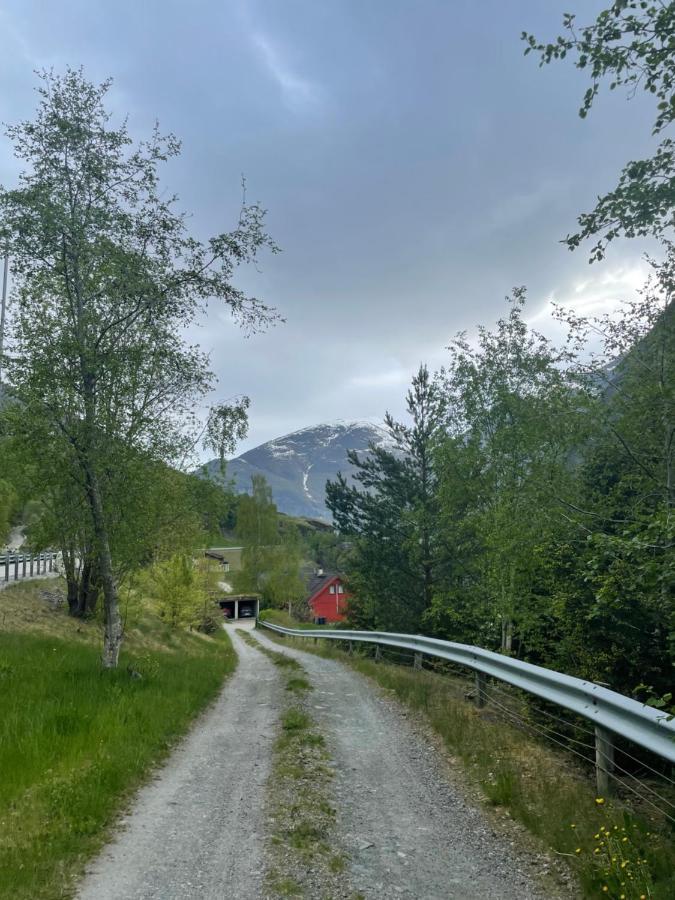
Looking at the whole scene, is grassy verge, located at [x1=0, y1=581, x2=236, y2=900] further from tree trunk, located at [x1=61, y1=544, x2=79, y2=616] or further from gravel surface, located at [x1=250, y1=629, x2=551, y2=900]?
tree trunk, located at [x1=61, y1=544, x2=79, y2=616]

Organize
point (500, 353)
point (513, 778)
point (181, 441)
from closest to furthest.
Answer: point (513, 778) < point (181, 441) < point (500, 353)

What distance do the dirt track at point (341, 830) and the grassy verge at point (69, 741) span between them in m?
0.29

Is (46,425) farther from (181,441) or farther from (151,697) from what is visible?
(151,697)

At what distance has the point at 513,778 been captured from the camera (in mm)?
6215

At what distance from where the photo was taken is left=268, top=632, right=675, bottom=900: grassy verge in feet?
13.4

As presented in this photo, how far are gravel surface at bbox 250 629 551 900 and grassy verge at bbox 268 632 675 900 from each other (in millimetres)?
322

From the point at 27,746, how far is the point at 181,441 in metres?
8.01

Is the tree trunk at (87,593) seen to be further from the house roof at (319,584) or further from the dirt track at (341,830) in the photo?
the house roof at (319,584)

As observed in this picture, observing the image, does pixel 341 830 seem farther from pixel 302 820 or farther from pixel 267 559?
pixel 267 559

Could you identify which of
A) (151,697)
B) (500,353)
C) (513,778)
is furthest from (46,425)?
(500,353)

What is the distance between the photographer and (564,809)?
5.30 metres

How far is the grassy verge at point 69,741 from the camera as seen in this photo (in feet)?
15.0

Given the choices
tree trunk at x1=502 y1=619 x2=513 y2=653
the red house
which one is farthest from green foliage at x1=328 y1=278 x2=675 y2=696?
the red house

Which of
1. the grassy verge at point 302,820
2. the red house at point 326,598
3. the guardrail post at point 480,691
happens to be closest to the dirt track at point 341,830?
the grassy verge at point 302,820
